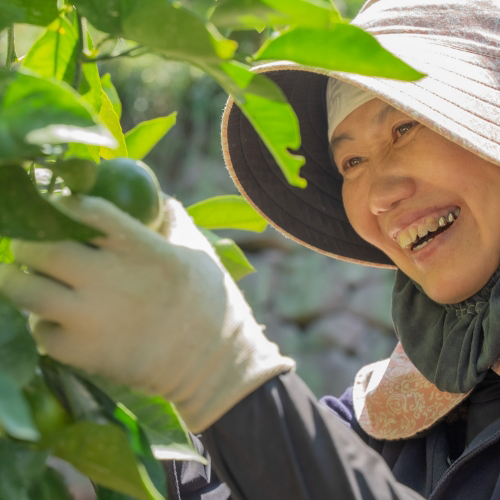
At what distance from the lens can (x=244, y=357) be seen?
502 millimetres

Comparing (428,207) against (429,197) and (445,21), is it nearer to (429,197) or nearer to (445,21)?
(429,197)

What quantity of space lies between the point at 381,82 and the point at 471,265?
0.89 ft

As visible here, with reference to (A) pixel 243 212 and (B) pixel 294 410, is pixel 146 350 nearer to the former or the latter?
(B) pixel 294 410

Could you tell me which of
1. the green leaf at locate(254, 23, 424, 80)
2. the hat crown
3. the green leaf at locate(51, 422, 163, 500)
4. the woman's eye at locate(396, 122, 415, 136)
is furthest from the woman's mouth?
the green leaf at locate(51, 422, 163, 500)

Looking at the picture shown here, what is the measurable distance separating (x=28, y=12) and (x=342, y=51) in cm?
Answer: 21

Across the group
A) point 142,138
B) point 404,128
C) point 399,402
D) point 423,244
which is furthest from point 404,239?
point 142,138

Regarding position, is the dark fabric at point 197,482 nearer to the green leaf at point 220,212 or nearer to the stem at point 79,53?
the green leaf at point 220,212

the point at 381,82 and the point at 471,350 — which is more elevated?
the point at 381,82

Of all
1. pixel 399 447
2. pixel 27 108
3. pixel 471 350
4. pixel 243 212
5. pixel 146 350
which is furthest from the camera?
pixel 399 447

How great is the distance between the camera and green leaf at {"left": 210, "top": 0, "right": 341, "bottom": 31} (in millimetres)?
402

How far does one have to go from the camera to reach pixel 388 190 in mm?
915

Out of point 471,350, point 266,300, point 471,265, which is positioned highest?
point 471,265

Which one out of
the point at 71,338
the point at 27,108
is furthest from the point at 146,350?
the point at 27,108

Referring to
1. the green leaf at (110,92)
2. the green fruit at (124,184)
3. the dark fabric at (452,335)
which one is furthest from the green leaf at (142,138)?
the dark fabric at (452,335)
